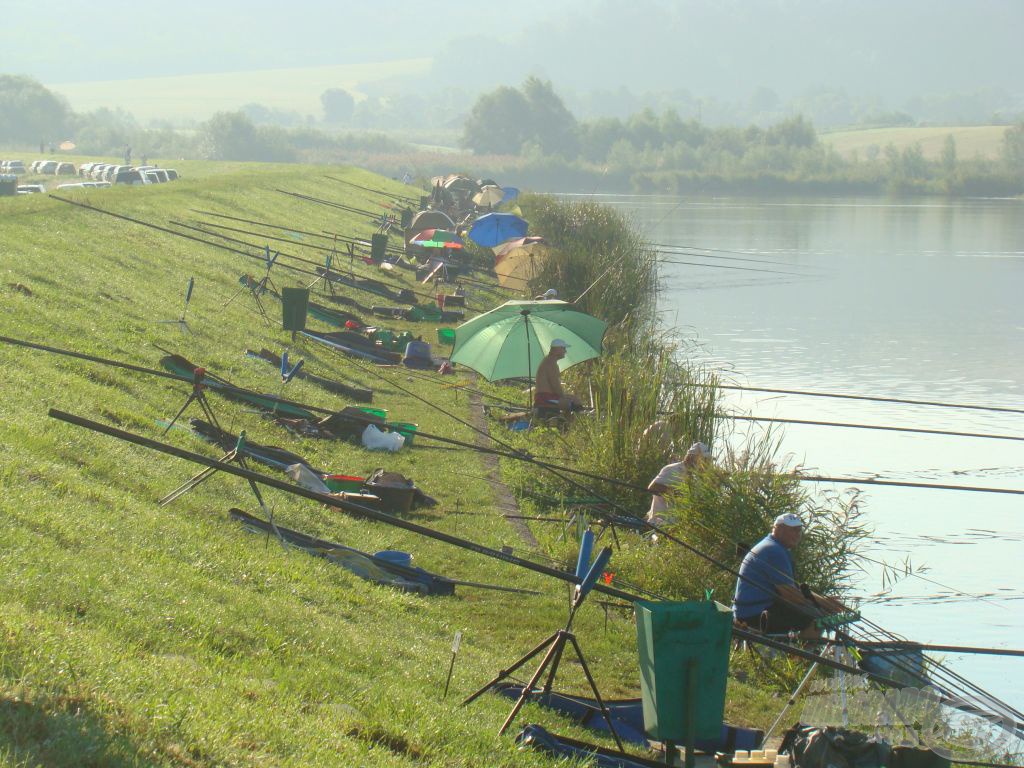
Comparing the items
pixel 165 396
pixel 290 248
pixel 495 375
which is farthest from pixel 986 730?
pixel 290 248

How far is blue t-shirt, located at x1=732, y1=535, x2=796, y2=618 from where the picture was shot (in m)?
9.61

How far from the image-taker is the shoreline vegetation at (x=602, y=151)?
97.7 meters

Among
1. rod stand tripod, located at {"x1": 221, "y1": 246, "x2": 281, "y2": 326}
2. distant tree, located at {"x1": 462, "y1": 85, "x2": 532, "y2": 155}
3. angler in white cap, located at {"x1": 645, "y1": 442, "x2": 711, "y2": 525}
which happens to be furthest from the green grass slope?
distant tree, located at {"x1": 462, "y1": 85, "x2": 532, "y2": 155}

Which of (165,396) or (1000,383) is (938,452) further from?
(165,396)

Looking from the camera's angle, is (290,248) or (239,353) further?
(290,248)

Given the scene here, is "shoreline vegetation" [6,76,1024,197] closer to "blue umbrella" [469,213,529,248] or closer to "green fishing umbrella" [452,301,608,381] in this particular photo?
"blue umbrella" [469,213,529,248]

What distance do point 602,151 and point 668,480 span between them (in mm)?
116628

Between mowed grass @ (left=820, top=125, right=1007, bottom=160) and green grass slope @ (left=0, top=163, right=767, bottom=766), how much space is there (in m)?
111

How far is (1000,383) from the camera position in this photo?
85.9ft

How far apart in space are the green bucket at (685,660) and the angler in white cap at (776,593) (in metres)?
3.10

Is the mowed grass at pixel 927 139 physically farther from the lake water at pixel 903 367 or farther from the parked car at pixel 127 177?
the parked car at pixel 127 177

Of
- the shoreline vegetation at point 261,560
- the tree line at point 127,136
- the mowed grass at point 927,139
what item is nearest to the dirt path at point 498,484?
the shoreline vegetation at point 261,560

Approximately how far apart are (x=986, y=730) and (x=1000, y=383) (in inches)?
769

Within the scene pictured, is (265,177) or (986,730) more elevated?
(265,177)
